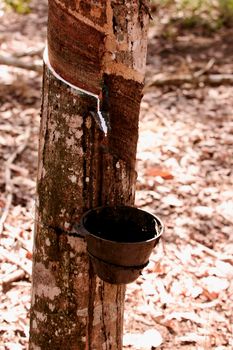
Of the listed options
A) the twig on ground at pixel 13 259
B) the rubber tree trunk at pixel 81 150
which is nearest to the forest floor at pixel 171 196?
the twig on ground at pixel 13 259

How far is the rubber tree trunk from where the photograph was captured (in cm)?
203

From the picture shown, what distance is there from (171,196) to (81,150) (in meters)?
2.68

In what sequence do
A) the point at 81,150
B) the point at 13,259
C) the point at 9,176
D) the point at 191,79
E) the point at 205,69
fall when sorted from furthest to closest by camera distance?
the point at 205,69
the point at 191,79
the point at 9,176
the point at 13,259
the point at 81,150

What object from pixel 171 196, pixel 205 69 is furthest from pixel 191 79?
pixel 171 196

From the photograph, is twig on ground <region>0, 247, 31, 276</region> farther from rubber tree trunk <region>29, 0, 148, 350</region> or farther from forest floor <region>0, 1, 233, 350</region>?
rubber tree trunk <region>29, 0, 148, 350</region>

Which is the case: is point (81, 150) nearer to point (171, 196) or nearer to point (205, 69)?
point (171, 196)

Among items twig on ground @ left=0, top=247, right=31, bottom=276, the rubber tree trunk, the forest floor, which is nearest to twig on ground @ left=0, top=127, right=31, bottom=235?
the forest floor

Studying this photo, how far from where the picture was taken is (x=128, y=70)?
210 centimetres

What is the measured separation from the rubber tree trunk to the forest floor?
35.5 inches

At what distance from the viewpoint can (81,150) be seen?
6.95 feet

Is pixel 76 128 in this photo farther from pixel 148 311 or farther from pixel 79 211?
pixel 148 311

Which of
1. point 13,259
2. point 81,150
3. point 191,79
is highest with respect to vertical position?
point 81,150

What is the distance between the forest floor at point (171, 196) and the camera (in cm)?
339

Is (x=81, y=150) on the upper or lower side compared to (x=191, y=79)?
upper
